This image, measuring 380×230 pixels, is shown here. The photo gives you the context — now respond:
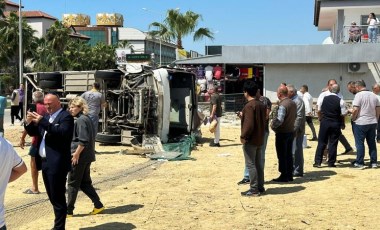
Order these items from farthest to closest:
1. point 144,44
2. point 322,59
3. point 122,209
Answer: point 144,44 < point 322,59 < point 122,209

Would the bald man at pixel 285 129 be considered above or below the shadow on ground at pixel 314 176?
above

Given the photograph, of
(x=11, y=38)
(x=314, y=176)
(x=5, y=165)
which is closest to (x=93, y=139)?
(x=5, y=165)

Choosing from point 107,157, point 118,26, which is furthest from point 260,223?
point 118,26

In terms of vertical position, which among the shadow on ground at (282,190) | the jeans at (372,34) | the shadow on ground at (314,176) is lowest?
the shadow on ground at (282,190)

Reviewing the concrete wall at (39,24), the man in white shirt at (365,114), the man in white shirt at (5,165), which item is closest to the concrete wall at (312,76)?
the man in white shirt at (365,114)

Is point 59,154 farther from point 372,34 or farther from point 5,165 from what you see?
point 372,34

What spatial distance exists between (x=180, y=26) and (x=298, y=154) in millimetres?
38722

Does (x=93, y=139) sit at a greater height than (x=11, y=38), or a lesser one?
lesser

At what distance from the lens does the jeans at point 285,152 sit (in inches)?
353

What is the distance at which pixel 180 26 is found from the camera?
47188 millimetres

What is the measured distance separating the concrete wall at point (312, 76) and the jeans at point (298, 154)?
1829 centimetres

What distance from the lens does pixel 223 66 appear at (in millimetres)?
29781

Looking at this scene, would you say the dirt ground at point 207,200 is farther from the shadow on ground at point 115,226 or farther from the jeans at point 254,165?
the jeans at point 254,165

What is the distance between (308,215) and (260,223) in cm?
75
